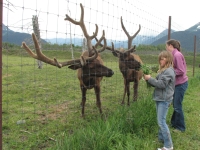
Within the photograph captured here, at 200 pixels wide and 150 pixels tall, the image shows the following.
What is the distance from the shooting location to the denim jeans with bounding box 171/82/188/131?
450cm

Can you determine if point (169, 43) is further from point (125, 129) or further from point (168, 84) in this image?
point (125, 129)

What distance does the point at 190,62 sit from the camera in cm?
2548

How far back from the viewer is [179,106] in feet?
15.1

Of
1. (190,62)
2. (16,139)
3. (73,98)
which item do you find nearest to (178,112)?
(16,139)

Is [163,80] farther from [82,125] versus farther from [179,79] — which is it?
[82,125]

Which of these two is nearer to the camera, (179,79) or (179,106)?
(179,79)

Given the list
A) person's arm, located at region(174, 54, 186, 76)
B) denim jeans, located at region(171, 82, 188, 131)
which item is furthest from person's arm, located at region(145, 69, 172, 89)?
denim jeans, located at region(171, 82, 188, 131)

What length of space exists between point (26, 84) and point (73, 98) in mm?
3321

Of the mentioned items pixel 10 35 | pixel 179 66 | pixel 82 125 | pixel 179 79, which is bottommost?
pixel 82 125

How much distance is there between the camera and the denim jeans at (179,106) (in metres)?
4.50

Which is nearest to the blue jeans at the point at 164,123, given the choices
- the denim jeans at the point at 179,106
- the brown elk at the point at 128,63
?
the denim jeans at the point at 179,106

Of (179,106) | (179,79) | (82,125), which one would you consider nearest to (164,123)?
(179,106)

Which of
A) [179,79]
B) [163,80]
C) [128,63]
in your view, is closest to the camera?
[163,80]

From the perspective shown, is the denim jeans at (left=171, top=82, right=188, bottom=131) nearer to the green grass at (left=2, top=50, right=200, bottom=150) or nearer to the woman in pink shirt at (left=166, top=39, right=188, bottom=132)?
the woman in pink shirt at (left=166, top=39, right=188, bottom=132)
